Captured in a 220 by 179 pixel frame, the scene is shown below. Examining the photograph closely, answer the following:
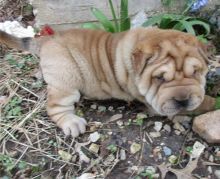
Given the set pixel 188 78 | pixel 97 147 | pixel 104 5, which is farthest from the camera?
pixel 104 5

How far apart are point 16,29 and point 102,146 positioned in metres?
1.96

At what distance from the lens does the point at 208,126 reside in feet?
10.7

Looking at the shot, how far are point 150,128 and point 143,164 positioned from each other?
332 millimetres

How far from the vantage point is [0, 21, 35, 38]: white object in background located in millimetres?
4719

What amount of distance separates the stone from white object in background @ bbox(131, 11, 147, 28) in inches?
57.0

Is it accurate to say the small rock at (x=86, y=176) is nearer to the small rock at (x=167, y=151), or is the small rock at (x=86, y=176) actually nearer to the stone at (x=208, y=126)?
the small rock at (x=167, y=151)

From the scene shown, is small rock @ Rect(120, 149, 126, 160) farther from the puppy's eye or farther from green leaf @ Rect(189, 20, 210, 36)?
green leaf @ Rect(189, 20, 210, 36)

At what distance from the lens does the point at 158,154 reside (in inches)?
127

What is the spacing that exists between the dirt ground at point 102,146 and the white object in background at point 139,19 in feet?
3.46

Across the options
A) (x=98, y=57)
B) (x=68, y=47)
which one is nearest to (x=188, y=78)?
(x=98, y=57)

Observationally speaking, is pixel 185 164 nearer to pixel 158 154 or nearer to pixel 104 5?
pixel 158 154

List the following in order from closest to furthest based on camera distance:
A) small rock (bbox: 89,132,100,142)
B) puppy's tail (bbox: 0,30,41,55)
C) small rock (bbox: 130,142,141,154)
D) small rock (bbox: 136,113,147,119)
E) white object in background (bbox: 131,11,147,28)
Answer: small rock (bbox: 130,142,141,154) < small rock (bbox: 89,132,100,142) < small rock (bbox: 136,113,147,119) < puppy's tail (bbox: 0,30,41,55) < white object in background (bbox: 131,11,147,28)

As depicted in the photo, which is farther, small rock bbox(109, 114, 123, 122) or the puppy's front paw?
small rock bbox(109, 114, 123, 122)

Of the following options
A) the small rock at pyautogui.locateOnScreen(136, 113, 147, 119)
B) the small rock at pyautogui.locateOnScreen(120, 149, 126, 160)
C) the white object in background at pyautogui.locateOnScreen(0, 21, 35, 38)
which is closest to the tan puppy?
the small rock at pyautogui.locateOnScreen(136, 113, 147, 119)
